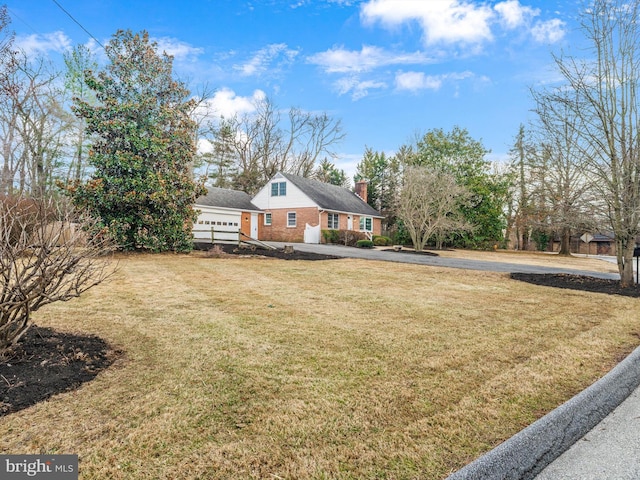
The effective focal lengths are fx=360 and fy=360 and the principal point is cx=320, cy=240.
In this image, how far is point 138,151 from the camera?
1385 centimetres

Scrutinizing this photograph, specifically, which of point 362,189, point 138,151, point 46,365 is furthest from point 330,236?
point 46,365

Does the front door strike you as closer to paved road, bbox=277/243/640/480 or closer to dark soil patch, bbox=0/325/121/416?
dark soil patch, bbox=0/325/121/416

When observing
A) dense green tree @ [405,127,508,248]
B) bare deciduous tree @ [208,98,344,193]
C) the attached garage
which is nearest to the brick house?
the attached garage

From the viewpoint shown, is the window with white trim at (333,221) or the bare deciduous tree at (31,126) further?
the window with white trim at (333,221)

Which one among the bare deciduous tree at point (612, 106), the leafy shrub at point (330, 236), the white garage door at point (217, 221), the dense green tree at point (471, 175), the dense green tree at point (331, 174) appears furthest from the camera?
the dense green tree at point (331, 174)

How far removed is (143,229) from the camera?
14.0 m

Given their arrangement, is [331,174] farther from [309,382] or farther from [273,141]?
[309,382]

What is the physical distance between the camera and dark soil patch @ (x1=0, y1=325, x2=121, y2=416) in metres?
2.73

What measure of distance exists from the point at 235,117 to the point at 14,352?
122ft

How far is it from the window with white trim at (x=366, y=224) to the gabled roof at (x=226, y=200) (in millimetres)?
9380

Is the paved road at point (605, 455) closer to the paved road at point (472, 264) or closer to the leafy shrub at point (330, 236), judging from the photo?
the paved road at point (472, 264)

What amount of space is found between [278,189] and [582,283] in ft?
74.3

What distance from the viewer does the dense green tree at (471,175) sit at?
29.7 metres

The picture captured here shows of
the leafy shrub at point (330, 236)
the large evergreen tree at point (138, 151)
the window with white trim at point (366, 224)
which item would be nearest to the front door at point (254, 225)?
the leafy shrub at point (330, 236)
